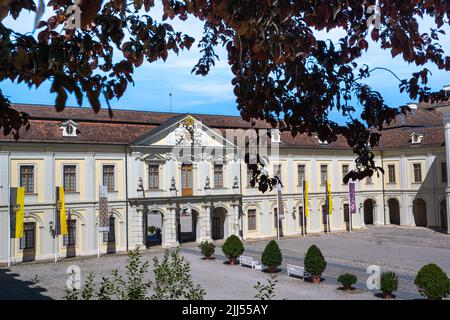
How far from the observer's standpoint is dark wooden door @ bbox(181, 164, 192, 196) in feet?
102

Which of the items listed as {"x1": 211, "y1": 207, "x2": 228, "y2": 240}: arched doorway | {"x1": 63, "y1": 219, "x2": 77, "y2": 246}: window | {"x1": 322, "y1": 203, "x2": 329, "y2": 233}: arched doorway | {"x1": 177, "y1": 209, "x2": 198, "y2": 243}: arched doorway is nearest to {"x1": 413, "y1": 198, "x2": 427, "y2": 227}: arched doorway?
{"x1": 322, "y1": 203, "x2": 329, "y2": 233}: arched doorway

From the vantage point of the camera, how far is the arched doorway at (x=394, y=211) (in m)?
41.7

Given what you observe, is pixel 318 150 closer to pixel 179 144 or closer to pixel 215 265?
pixel 179 144

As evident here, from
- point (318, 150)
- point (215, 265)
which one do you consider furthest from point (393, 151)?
point (215, 265)

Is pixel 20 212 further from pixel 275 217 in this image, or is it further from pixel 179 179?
pixel 275 217

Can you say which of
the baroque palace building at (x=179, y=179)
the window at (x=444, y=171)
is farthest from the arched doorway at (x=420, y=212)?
the window at (x=444, y=171)

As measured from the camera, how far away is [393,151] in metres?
40.9

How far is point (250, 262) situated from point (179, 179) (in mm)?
10306

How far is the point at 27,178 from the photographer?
26328 mm

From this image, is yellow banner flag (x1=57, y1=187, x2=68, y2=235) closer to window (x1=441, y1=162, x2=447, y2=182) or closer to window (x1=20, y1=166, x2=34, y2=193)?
window (x1=20, y1=166, x2=34, y2=193)

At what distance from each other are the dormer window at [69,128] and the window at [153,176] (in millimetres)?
5149

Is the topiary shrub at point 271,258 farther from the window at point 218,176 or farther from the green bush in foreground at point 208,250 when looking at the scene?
the window at point 218,176

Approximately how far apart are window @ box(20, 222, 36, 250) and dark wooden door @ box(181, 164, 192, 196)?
944 cm

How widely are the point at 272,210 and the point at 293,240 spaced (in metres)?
3.08
